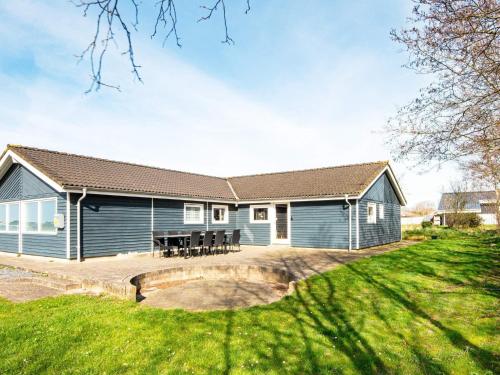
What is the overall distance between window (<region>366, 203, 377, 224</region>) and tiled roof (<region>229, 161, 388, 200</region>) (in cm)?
167

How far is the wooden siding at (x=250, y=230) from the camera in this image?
18.6 m

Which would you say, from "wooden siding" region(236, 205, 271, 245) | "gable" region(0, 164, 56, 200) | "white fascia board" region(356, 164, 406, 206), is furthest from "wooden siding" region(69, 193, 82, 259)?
"white fascia board" region(356, 164, 406, 206)

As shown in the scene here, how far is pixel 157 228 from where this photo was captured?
601 inches

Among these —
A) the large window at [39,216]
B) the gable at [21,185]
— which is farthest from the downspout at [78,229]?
the gable at [21,185]

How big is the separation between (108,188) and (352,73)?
9761mm

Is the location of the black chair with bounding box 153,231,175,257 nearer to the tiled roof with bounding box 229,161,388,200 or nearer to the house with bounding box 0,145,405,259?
the house with bounding box 0,145,405,259

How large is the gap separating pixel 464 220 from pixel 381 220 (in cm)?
1800

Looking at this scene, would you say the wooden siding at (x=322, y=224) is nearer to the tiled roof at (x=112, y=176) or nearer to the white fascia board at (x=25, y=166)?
the tiled roof at (x=112, y=176)

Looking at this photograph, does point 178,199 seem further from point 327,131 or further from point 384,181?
point 384,181

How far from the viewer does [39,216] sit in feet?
44.8

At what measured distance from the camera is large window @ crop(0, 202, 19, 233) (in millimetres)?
15044

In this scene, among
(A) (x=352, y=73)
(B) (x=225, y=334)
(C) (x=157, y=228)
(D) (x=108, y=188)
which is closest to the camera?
(B) (x=225, y=334)

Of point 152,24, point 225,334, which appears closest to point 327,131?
point 225,334

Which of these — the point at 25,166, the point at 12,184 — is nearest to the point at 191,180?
the point at 25,166
